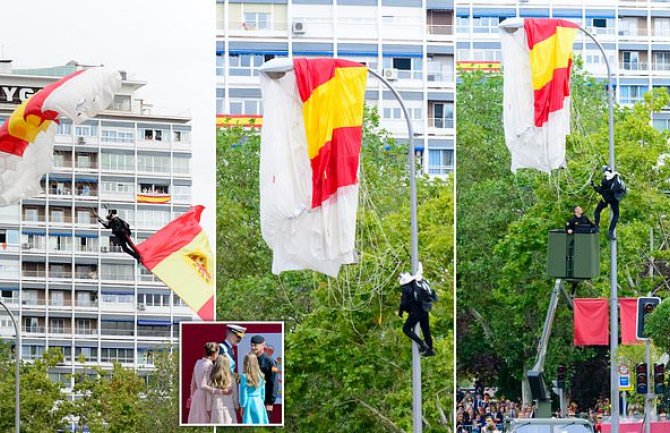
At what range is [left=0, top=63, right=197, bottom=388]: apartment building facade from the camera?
→ 2117 inches

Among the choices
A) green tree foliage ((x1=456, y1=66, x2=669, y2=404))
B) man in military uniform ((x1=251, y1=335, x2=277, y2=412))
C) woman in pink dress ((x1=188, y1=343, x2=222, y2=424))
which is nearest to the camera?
woman in pink dress ((x1=188, y1=343, x2=222, y2=424))

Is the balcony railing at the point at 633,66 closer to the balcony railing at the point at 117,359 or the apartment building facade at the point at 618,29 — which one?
the apartment building facade at the point at 618,29

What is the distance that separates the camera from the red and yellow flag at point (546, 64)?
141 feet

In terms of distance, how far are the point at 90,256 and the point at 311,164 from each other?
18.0 metres

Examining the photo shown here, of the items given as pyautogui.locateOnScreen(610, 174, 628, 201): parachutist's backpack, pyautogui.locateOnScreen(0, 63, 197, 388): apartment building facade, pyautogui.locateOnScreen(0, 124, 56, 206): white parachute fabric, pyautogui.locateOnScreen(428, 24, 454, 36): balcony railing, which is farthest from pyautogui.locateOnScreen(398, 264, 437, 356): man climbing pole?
pyautogui.locateOnScreen(0, 63, 197, 388): apartment building facade

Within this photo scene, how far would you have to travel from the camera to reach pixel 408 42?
53.8 meters

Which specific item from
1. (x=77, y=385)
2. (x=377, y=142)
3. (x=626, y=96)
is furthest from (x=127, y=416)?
(x=626, y=96)

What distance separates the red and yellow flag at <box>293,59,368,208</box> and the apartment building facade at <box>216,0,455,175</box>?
15.1 metres

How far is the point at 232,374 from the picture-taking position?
164ft

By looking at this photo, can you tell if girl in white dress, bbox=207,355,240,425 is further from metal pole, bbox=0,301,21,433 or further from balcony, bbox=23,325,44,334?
balcony, bbox=23,325,44,334

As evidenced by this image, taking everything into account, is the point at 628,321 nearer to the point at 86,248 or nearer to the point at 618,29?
the point at 86,248

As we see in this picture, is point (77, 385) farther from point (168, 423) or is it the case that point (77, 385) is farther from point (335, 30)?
point (335, 30)

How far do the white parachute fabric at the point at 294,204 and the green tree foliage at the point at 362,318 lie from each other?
1323 centimetres

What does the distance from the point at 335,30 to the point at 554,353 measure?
19184mm
